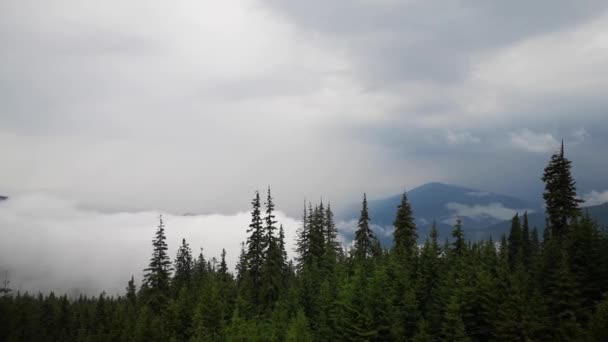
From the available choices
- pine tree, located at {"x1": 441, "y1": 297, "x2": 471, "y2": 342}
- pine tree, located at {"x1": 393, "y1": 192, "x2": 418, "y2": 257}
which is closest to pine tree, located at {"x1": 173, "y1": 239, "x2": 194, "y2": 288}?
pine tree, located at {"x1": 393, "y1": 192, "x2": 418, "y2": 257}

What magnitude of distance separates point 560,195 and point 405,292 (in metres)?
25.3

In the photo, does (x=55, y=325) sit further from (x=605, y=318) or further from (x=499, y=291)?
(x=605, y=318)

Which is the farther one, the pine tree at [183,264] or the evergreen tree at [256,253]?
the pine tree at [183,264]

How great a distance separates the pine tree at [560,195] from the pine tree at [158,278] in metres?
53.6

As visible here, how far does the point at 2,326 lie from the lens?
9481cm

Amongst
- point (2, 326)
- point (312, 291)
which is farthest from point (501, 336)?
point (2, 326)

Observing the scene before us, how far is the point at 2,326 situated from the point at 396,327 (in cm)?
9535

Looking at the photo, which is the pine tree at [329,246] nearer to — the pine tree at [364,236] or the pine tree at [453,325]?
the pine tree at [364,236]

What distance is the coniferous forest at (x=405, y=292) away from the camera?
117 feet

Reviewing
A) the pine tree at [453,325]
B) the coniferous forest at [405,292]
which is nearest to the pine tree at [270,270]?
the coniferous forest at [405,292]

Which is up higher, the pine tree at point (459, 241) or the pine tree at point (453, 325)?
the pine tree at point (459, 241)

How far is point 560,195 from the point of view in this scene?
2050 inches

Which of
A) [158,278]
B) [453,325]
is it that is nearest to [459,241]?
[453,325]

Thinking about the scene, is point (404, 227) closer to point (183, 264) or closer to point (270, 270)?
point (270, 270)
